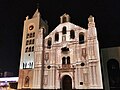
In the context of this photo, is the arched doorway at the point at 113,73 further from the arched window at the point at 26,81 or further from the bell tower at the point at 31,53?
the arched window at the point at 26,81

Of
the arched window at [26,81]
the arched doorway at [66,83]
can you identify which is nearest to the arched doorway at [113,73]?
the arched doorway at [66,83]

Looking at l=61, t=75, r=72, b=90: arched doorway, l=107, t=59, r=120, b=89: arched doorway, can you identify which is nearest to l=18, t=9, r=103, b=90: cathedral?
l=61, t=75, r=72, b=90: arched doorway

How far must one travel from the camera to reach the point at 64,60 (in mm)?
23703

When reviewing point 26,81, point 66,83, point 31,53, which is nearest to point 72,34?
point 66,83

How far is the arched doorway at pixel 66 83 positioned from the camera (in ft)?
74.0

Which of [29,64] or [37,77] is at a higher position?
[29,64]

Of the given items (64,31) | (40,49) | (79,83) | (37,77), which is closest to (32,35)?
(40,49)

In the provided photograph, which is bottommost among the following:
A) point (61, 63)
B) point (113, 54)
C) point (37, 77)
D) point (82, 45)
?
point (37, 77)

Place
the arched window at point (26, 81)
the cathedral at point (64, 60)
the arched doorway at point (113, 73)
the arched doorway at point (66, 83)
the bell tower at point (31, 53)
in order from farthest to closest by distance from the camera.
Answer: the arched window at point (26, 81)
the bell tower at point (31, 53)
the arched doorway at point (66, 83)
the arched doorway at point (113, 73)
the cathedral at point (64, 60)

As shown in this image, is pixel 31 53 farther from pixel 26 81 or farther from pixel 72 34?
pixel 72 34

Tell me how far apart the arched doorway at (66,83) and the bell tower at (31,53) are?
4314 mm

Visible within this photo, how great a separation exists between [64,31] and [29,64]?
967cm

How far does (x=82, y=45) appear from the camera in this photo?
23.1m

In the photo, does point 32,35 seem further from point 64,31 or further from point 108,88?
point 108,88
